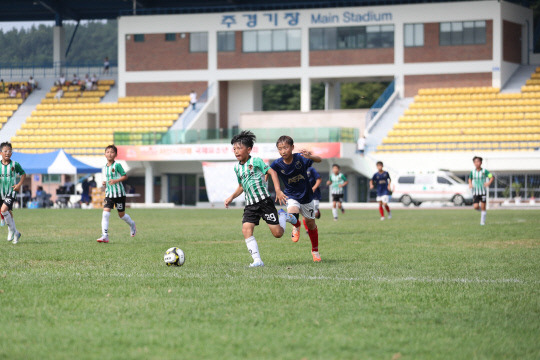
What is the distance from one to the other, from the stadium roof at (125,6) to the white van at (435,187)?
568 inches

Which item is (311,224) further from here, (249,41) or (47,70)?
(47,70)

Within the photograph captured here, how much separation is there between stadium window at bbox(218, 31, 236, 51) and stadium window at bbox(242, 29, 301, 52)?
2.29 ft

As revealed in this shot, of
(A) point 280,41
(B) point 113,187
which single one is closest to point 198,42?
(A) point 280,41

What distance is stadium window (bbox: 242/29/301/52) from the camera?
5597 cm

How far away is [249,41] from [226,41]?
1623 millimetres

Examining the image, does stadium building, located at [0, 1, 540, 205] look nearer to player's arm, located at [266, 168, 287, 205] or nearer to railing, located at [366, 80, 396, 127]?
railing, located at [366, 80, 396, 127]

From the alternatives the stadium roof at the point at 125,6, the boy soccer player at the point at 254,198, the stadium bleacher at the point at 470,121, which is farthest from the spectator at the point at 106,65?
the boy soccer player at the point at 254,198

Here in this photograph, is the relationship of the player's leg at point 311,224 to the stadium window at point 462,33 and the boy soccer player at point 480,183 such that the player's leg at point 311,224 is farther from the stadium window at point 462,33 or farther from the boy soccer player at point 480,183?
the stadium window at point 462,33

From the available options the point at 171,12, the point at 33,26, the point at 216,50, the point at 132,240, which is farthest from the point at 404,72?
the point at 132,240

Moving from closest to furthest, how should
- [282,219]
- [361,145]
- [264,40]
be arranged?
[282,219], [361,145], [264,40]

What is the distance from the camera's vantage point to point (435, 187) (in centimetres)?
4591

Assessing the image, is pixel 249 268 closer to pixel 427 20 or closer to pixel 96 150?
pixel 96 150

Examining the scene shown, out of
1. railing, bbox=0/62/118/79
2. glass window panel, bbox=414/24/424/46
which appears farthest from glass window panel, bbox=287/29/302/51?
railing, bbox=0/62/118/79

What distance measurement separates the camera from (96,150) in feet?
170
